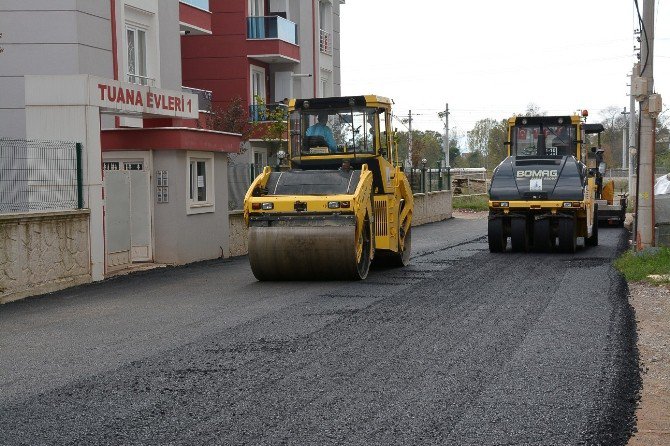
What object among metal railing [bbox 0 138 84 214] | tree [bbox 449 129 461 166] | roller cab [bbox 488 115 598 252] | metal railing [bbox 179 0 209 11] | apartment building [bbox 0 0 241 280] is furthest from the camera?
tree [bbox 449 129 461 166]

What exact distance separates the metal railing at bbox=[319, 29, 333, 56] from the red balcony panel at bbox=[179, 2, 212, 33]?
11.5 meters

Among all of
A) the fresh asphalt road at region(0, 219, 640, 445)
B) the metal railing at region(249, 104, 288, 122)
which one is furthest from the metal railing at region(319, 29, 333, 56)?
the fresh asphalt road at region(0, 219, 640, 445)

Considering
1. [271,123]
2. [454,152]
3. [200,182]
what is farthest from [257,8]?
[454,152]

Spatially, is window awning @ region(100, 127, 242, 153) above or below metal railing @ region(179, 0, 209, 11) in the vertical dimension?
below

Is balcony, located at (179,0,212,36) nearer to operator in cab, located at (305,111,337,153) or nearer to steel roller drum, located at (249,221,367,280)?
operator in cab, located at (305,111,337,153)

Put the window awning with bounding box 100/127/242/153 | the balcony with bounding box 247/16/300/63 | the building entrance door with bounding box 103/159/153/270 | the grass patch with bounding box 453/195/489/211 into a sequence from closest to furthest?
the building entrance door with bounding box 103/159/153/270 < the window awning with bounding box 100/127/242/153 < the balcony with bounding box 247/16/300/63 < the grass patch with bounding box 453/195/489/211

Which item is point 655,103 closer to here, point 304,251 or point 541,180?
point 541,180

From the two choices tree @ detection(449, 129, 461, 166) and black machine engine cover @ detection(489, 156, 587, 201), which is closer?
black machine engine cover @ detection(489, 156, 587, 201)

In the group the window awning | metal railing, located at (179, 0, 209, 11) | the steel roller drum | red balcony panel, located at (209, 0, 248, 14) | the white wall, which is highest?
red balcony panel, located at (209, 0, 248, 14)

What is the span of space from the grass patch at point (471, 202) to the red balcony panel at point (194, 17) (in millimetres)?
23849

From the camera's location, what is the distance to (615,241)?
87.8ft

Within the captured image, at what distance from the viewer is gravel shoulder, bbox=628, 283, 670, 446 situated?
22.7 feet

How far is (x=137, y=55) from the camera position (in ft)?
84.4

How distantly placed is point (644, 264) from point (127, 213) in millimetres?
9736
